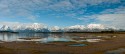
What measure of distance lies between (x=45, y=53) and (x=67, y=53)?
381 centimetres

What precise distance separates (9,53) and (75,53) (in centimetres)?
1126

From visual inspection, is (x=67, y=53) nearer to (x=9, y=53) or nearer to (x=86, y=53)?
(x=86, y=53)

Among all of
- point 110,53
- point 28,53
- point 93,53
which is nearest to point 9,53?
point 28,53

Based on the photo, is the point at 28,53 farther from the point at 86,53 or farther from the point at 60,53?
the point at 86,53

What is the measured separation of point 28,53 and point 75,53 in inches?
315

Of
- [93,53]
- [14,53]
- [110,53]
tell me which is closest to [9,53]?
[14,53]

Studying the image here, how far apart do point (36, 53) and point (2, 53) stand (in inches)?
228

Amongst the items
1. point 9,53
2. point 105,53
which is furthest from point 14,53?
point 105,53

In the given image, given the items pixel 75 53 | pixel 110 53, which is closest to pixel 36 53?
pixel 75 53

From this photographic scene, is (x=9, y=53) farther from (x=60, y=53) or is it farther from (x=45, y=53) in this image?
(x=60, y=53)

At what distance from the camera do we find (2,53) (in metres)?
34.9

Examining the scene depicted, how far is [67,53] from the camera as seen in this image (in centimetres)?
3519

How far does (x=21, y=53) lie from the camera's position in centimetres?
3459

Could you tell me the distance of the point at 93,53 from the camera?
3562cm
